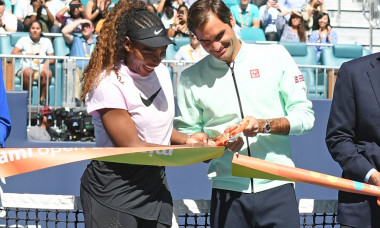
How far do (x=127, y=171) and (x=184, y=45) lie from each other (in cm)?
814

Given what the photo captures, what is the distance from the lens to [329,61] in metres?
13.5

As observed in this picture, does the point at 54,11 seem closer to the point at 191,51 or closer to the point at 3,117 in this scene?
the point at 191,51

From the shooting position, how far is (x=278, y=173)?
431cm

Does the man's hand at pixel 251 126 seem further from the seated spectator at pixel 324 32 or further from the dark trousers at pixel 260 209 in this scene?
the seated spectator at pixel 324 32

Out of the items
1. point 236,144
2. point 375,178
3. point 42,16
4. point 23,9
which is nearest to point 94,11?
point 42,16

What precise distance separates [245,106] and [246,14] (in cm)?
1024

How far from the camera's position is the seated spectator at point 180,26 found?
44.7ft

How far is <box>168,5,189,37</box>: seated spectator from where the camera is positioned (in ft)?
44.7

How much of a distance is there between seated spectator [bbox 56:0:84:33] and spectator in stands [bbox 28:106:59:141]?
3.34 meters

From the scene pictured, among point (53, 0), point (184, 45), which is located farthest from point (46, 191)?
point (53, 0)

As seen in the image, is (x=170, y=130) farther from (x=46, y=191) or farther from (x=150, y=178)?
(x=46, y=191)

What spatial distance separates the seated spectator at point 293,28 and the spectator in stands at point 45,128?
5531mm

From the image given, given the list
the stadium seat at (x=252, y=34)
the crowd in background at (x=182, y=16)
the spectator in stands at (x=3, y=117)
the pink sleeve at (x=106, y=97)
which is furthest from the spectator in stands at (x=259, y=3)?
the pink sleeve at (x=106, y=97)

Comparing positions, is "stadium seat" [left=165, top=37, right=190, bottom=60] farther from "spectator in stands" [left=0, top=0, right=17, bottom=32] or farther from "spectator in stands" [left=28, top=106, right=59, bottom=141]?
"spectator in stands" [left=28, top=106, right=59, bottom=141]
